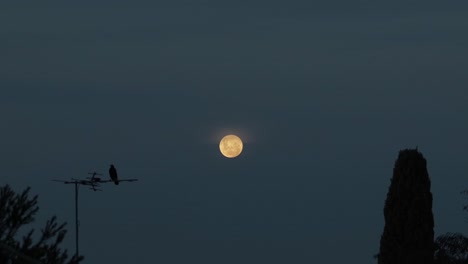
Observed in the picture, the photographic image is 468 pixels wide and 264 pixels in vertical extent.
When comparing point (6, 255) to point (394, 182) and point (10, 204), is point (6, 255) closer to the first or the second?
point (10, 204)

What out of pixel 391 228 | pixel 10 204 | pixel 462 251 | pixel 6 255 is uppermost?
pixel 391 228

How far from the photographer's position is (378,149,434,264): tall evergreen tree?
38312 millimetres

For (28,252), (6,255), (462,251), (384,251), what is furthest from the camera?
(384,251)

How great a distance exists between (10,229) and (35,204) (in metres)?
0.50

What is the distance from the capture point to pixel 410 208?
38.6 m

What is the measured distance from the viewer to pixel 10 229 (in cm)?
1698

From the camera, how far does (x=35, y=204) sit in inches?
667

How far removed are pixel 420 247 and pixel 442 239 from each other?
3608 millimetres

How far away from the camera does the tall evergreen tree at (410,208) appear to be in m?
38.3

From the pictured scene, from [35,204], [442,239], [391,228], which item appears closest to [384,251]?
[391,228]

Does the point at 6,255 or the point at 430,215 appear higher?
the point at 430,215

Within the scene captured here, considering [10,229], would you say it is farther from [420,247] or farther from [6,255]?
[420,247]

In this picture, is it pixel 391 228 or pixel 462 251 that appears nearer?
pixel 462 251

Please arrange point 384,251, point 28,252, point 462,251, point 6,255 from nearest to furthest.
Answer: point 6,255 → point 28,252 → point 462,251 → point 384,251
